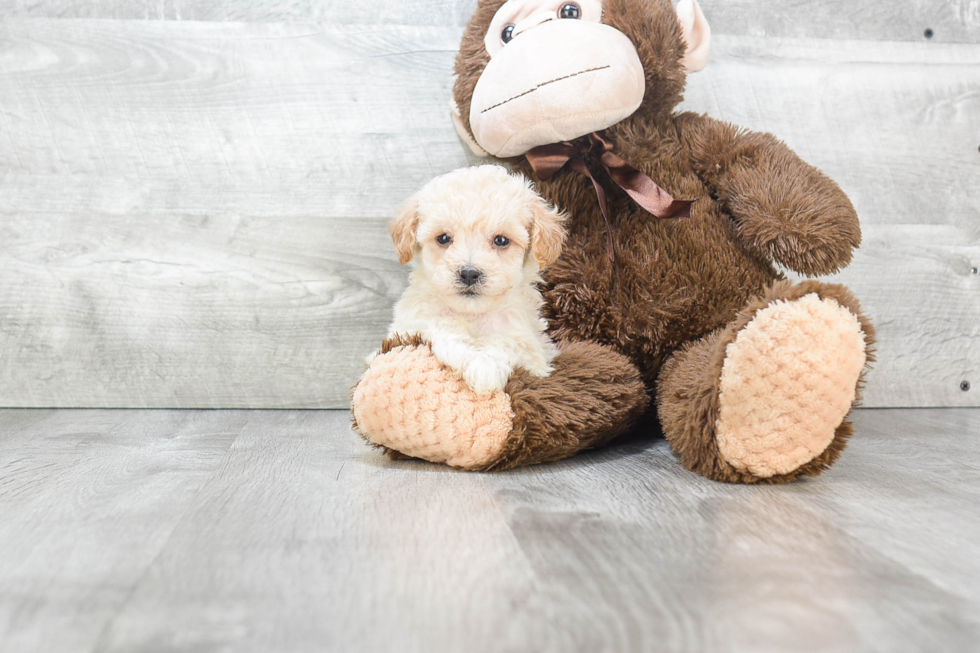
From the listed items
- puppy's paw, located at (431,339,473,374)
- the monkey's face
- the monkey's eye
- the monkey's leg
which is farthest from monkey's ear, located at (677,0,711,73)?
puppy's paw, located at (431,339,473,374)

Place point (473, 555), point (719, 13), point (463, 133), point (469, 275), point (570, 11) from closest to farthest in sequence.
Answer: point (473, 555), point (469, 275), point (570, 11), point (463, 133), point (719, 13)

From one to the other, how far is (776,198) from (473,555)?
656 mm

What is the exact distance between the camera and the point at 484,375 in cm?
88

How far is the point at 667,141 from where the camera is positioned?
1099 millimetres

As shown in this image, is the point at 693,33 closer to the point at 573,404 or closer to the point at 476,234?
the point at 476,234

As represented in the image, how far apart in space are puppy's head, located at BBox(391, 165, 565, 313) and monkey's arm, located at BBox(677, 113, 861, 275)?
0.88 ft

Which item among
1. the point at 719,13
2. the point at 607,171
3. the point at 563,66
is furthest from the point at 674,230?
the point at 719,13

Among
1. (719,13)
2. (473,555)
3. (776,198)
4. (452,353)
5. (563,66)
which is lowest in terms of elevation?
(473,555)

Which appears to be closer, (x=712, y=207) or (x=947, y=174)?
(x=712, y=207)

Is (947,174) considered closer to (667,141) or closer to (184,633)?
(667,141)

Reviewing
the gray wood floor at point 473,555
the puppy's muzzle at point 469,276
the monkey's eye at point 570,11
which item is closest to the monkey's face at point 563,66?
the monkey's eye at point 570,11

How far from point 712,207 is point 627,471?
1.37 ft

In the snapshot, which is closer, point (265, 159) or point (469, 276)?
point (469, 276)

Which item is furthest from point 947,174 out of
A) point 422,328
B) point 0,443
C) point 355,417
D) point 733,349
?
point 0,443
